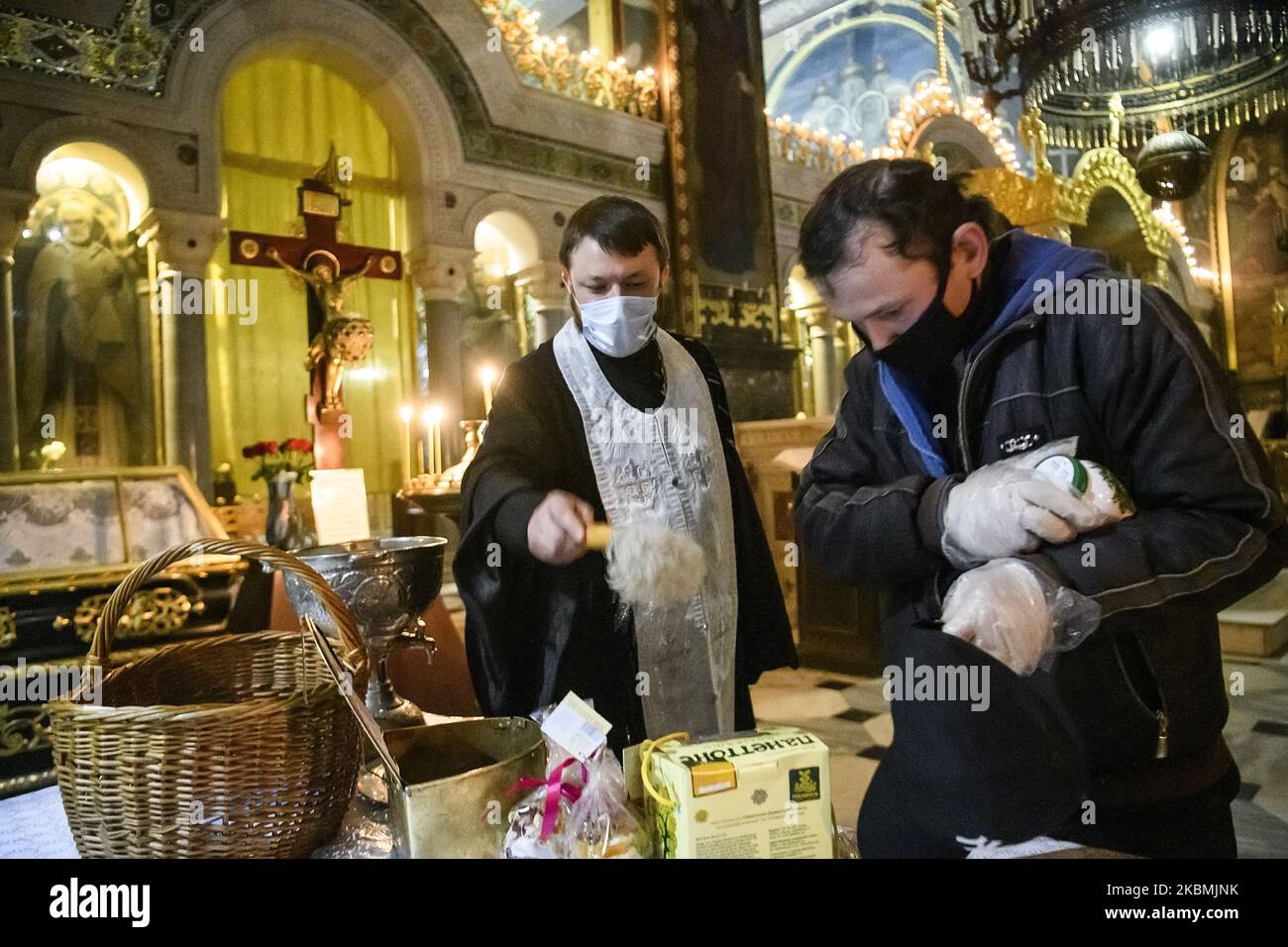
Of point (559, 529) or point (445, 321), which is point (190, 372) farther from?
point (559, 529)

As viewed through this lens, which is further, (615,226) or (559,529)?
(615,226)

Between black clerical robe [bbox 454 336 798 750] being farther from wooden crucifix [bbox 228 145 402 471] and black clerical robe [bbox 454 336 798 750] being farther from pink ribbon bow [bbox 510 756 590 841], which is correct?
wooden crucifix [bbox 228 145 402 471]

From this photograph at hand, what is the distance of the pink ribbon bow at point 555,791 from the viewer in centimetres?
79

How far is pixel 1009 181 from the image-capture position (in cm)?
753

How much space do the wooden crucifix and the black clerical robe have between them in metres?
2.68

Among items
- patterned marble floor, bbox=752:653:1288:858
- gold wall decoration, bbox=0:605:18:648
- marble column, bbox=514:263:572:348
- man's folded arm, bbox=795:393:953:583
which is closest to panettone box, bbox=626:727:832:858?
man's folded arm, bbox=795:393:953:583

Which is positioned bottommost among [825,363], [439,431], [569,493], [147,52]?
[569,493]

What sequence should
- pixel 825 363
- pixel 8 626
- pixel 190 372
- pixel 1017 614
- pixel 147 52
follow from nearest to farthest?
pixel 1017 614, pixel 8 626, pixel 147 52, pixel 190 372, pixel 825 363

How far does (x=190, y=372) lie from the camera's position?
16.2 feet

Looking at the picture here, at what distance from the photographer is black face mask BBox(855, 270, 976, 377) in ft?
3.34

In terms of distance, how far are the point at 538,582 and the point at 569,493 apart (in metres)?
0.22

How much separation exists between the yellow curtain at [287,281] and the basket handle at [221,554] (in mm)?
6441

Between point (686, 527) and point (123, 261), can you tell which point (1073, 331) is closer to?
point (686, 527)

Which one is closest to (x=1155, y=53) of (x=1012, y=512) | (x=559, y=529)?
(x=1012, y=512)
